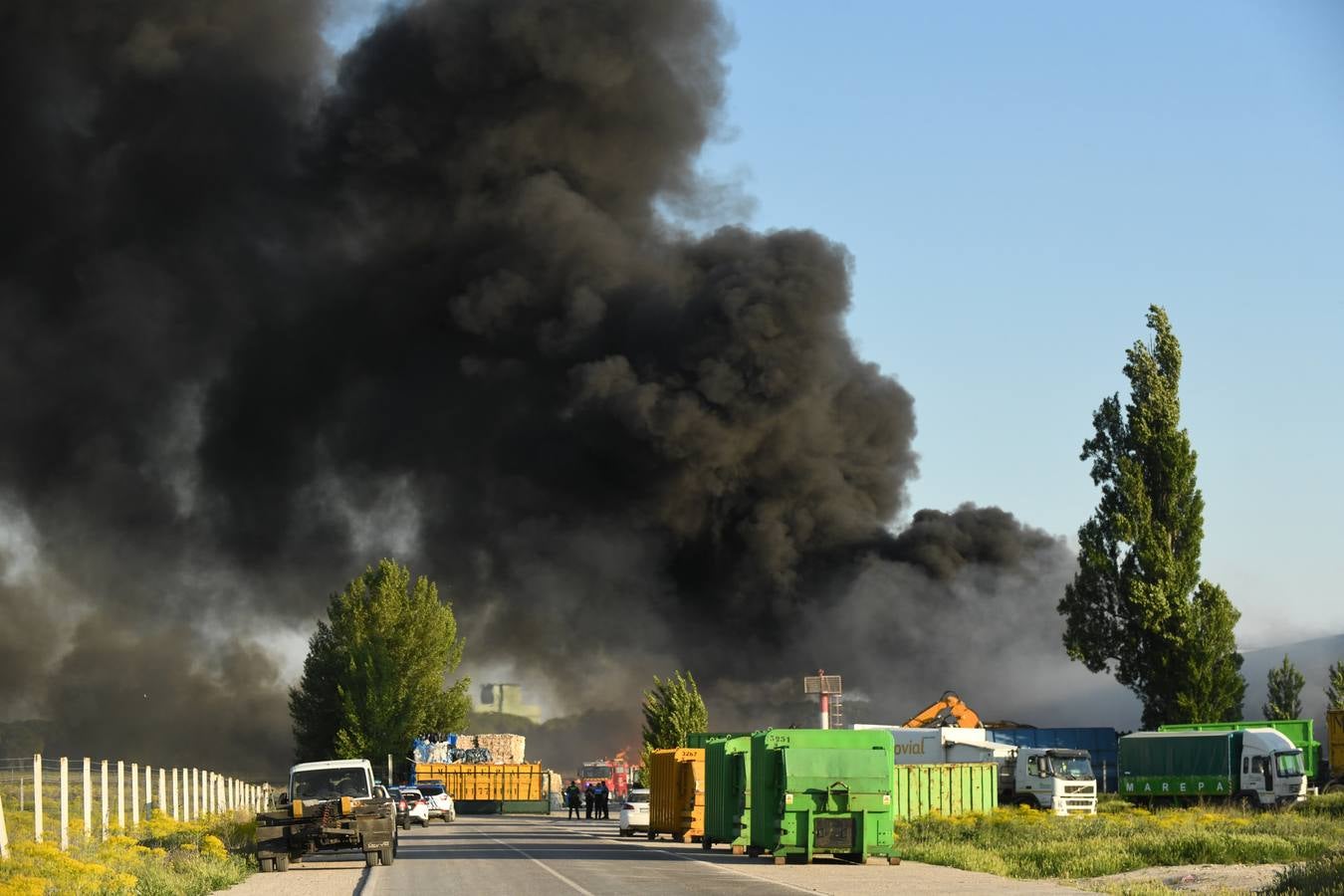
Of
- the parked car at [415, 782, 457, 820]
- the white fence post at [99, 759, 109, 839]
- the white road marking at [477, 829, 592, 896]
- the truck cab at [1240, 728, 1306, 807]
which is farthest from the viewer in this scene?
the parked car at [415, 782, 457, 820]

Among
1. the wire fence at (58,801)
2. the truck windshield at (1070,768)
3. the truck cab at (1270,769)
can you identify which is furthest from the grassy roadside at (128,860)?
the truck cab at (1270,769)

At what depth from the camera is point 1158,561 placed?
177ft

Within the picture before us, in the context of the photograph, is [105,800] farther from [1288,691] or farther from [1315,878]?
[1288,691]

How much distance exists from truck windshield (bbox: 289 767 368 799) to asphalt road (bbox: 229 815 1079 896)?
1324 millimetres

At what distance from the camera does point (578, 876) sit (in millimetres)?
23031

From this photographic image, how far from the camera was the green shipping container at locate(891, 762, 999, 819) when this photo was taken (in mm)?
40938

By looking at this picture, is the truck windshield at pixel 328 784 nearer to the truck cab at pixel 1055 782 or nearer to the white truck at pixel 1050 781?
the white truck at pixel 1050 781

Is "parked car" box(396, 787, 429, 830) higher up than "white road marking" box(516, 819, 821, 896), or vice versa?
"white road marking" box(516, 819, 821, 896)

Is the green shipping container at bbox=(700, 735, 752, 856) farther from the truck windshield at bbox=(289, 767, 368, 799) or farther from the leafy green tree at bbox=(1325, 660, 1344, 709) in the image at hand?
the leafy green tree at bbox=(1325, 660, 1344, 709)

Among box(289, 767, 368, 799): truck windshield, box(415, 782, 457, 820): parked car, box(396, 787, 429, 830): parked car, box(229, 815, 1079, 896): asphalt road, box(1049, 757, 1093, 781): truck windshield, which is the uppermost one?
box(289, 767, 368, 799): truck windshield

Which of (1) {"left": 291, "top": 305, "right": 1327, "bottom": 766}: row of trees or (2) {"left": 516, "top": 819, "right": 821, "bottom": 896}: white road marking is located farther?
(1) {"left": 291, "top": 305, "right": 1327, "bottom": 766}: row of trees

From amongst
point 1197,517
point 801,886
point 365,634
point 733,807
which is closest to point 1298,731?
point 1197,517

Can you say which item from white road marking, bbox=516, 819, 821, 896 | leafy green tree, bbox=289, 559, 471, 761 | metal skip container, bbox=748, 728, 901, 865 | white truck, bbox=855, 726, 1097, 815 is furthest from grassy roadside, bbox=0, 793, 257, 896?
leafy green tree, bbox=289, 559, 471, 761

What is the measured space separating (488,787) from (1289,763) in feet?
129
